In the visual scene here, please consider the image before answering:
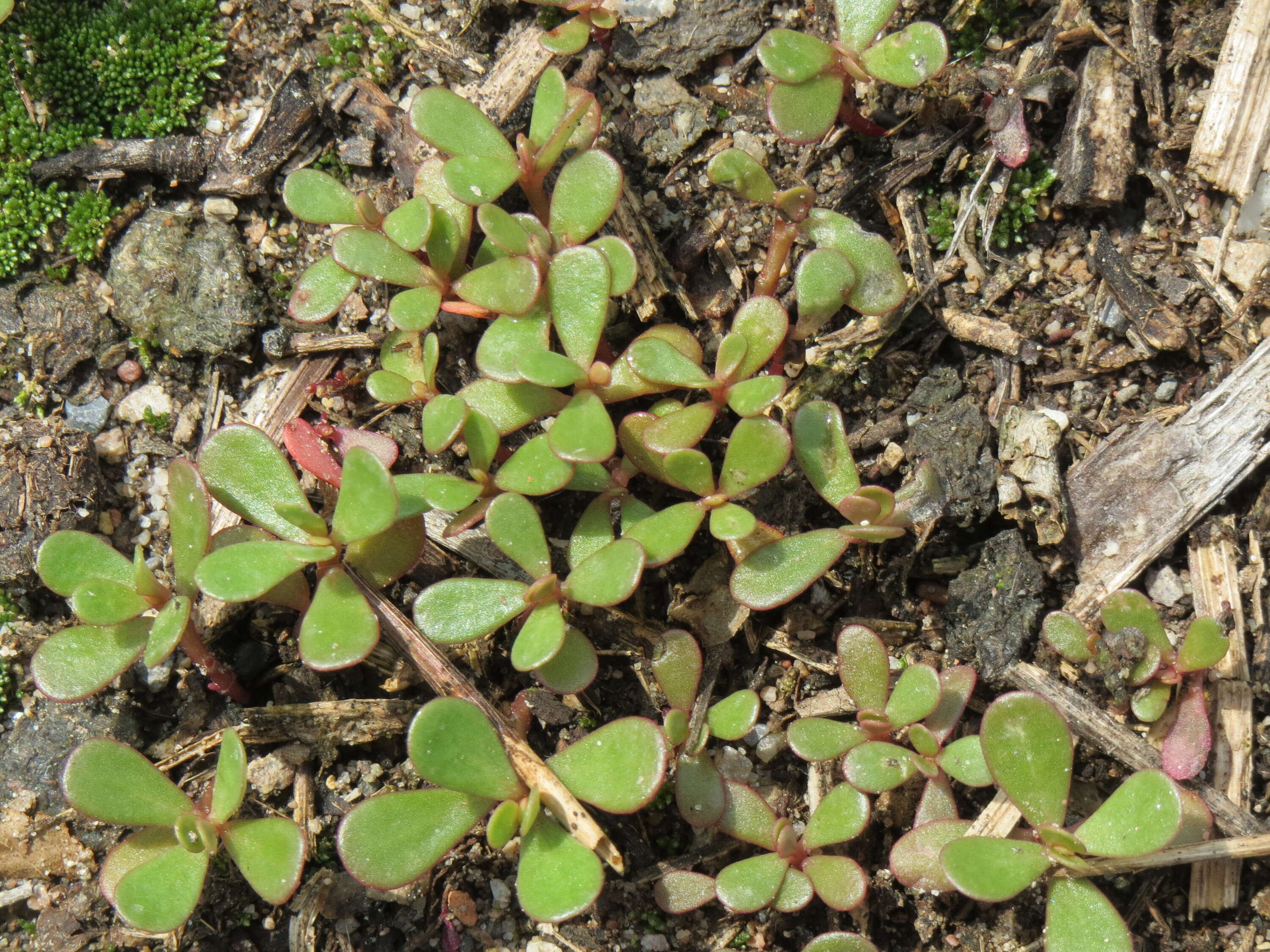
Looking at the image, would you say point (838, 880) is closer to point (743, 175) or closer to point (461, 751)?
point (461, 751)

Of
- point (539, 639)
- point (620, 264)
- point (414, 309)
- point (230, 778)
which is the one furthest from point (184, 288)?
point (539, 639)

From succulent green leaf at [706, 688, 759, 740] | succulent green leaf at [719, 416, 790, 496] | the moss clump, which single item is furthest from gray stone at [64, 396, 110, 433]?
succulent green leaf at [706, 688, 759, 740]

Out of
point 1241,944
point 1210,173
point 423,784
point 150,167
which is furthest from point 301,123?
point 1241,944

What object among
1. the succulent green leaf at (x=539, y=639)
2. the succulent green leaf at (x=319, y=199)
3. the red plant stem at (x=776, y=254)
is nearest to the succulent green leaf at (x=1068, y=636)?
the red plant stem at (x=776, y=254)

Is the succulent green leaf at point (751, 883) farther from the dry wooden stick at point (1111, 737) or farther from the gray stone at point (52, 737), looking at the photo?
the gray stone at point (52, 737)

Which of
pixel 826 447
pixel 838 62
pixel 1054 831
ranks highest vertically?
pixel 838 62
